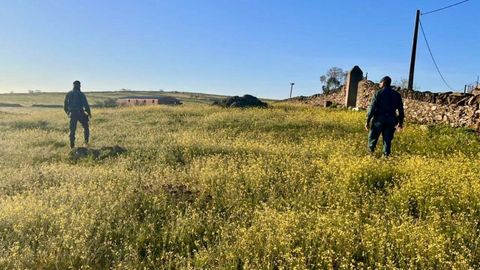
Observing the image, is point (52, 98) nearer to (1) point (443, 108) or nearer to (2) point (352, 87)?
(2) point (352, 87)

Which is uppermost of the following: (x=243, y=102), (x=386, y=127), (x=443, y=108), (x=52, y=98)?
(x=443, y=108)

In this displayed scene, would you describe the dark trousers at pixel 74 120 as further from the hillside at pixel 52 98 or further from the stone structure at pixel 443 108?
the hillside at pixel 52 98

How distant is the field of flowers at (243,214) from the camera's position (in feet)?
15.8

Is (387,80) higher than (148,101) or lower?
higher

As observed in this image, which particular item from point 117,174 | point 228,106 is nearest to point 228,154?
point 117,174

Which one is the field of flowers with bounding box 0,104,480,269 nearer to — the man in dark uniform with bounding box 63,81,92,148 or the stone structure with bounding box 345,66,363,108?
the man in dark uniform with bounding box 63,81,92,148

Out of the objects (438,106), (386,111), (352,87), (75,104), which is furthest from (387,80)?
(352,87)

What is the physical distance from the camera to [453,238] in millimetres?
5137

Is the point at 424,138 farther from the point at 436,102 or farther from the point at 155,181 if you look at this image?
the point at 155,181

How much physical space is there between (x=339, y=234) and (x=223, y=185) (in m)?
2.84

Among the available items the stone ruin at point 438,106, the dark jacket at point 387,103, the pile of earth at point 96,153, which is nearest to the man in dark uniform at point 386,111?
the dark jacket at point 387,103

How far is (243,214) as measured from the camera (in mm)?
6156

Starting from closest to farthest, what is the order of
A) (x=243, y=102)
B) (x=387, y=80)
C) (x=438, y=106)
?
(x=387, y=80) < (x=438, y=106) < (x=243, y=102)

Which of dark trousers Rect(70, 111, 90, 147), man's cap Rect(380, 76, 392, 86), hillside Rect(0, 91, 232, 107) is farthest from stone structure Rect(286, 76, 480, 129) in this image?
hillside Rect(0, 91, 232, 107)
